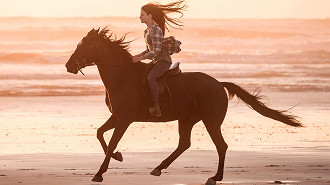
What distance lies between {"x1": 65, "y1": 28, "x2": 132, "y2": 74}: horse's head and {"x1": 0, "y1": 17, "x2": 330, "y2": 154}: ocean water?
0.79 metres

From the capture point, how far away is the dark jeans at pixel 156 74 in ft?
39.4

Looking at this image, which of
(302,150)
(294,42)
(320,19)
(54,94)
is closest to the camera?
(302,150)

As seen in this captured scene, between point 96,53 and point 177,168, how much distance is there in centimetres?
239

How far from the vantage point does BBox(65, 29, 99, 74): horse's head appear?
39.6 feet

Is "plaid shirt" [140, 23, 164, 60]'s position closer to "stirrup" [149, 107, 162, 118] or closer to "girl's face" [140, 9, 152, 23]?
"girl's face" [140, 9, 152, 23]

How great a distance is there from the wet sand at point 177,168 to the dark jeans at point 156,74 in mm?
1241

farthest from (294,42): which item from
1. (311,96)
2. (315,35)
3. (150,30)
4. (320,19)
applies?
(150,30)

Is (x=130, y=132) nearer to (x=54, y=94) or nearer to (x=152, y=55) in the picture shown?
(x=152, y=55)

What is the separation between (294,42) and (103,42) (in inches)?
2719

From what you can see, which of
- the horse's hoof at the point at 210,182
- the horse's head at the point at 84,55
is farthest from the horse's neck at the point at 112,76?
the horse's hoof at the point at 210,182

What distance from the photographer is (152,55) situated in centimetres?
1201

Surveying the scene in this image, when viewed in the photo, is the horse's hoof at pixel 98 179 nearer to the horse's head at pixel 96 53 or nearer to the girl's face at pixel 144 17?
the horse's head at pixel 96 53

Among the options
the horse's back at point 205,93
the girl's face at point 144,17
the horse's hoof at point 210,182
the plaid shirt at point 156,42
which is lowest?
the horse's hoof at point 210,182

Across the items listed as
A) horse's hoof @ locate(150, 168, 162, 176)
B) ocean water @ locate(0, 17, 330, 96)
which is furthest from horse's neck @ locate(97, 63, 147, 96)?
horse's hoof @ locate(150, 168, 162, 176)
